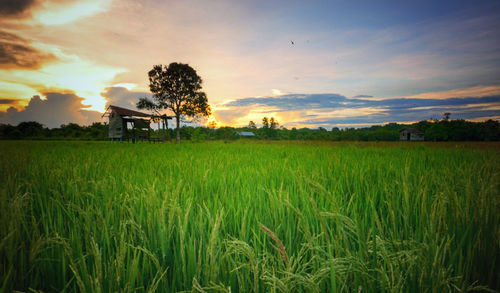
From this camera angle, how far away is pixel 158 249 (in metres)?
1.20

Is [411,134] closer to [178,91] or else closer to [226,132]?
[226,132]

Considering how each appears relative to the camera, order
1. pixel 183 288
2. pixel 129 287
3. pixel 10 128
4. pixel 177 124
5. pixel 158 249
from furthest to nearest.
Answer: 1. pixel 10 128
2. pixel 177 124
3. pixel 158 249
4. pixel 183 288
5. pixel 129 287

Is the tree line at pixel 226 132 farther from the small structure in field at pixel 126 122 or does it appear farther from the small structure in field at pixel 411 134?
the small structure in field at pixel 126 122

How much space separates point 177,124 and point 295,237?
3271cm

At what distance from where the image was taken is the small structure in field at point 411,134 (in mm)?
63597

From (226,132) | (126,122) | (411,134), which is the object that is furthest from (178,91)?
(411,134)

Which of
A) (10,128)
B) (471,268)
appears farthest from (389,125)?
(10,128)

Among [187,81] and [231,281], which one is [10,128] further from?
[231,281]

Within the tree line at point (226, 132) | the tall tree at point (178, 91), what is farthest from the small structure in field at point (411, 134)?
the tall tree at point (178, 91)

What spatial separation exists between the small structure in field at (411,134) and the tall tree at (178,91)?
65338 millimetres

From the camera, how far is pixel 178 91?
33.0 meters

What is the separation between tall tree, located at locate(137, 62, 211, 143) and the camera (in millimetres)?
32938

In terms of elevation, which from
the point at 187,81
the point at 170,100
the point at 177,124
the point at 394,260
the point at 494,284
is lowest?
the point at 494,284

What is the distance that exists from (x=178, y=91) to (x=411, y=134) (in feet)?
245
